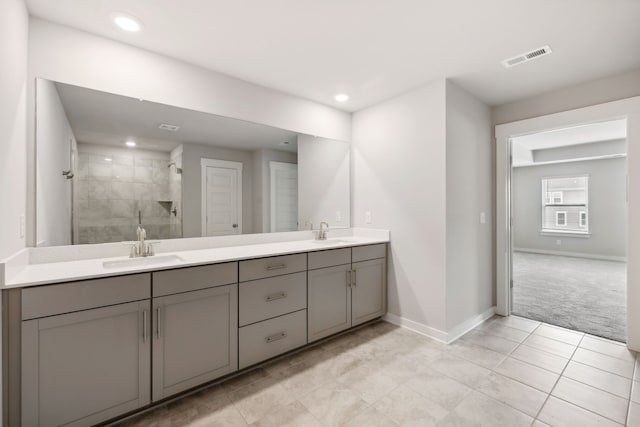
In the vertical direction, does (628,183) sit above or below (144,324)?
above

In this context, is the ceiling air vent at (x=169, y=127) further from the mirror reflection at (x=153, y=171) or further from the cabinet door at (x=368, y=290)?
the cabinet door at (x=368, y=290)

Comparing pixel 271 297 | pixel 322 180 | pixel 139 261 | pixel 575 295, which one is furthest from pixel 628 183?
pixel 139 261

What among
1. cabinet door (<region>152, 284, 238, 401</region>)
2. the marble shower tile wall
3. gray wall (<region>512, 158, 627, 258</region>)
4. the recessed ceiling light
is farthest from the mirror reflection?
gray wall (<region>512, 158, 627, 258</region>)

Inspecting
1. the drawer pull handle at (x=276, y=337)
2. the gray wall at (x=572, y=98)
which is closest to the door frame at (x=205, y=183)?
the drawer pull handle at (x=276, y=337)

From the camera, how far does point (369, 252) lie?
9.73ft

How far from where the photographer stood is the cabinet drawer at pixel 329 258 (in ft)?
8.13

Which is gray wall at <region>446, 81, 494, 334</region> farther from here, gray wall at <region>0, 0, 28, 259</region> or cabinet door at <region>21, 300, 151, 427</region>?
gray wall at <region>0, 0, 28, 259</region>

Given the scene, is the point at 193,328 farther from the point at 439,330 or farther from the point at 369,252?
the point at 439,330

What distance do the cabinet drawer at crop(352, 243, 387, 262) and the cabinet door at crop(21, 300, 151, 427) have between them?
1.82m

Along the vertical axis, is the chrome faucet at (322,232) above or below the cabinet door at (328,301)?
above

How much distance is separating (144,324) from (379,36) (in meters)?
2.40

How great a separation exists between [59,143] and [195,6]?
127 centimetres

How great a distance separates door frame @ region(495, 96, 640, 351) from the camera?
7.99ft

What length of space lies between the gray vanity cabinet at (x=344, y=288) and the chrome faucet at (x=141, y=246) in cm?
124
